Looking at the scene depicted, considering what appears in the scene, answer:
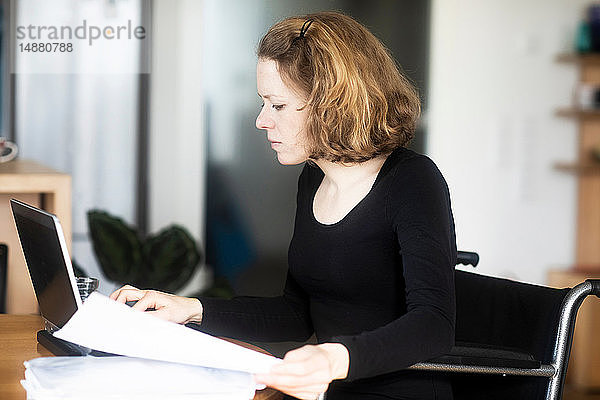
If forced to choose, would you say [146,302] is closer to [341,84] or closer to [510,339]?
[341,84]

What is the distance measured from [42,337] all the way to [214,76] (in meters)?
2.42

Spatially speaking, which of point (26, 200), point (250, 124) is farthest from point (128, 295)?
point (250, 124)

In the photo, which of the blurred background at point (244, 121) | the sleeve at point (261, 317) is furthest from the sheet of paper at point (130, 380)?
the blurred background at point (244, 121)

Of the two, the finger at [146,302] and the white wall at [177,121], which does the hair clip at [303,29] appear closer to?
the finger at [146,302]

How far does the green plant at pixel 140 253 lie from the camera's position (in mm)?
3633

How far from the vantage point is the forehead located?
5.08ft

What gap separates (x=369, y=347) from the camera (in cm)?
120

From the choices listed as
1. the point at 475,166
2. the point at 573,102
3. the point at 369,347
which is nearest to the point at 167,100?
the point at 475,166

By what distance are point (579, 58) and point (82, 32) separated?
7.00 ft

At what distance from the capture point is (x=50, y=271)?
145 cm

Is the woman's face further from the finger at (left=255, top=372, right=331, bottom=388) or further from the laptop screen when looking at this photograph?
the finger at (left=255, top=372, right=331, bottom=388)

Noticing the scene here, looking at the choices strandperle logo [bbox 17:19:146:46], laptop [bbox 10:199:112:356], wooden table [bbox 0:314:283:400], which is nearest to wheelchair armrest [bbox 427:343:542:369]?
wooden table [bbox 0:314:283:400]

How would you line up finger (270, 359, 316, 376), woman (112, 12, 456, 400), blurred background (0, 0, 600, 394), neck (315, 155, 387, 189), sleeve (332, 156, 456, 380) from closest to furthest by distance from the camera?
1. finger (270, 359, 316, 376)
2. sleeve (332, 156, 456, 380)
3. woman (112, 12, 456, 400)
4. neck (315, 155, 387, 189)
5. blurred background (0, 0, 600, 394)

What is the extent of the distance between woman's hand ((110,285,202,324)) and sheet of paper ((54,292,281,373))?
1.01ft
